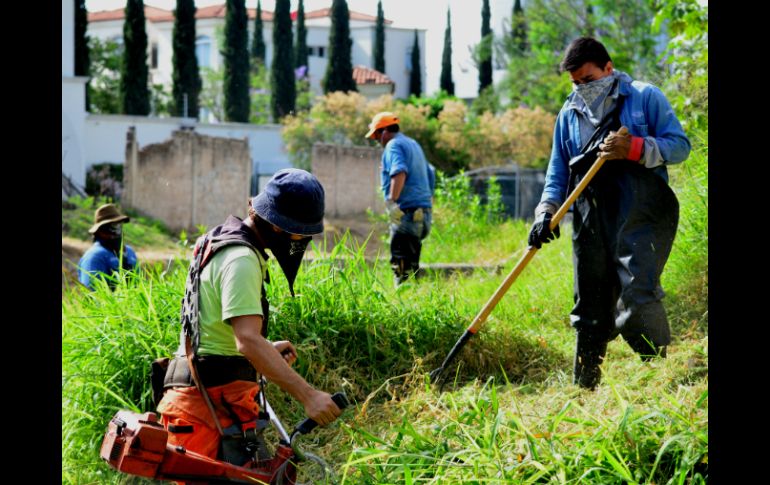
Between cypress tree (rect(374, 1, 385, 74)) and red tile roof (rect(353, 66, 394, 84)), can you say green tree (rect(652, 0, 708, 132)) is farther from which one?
cypress tree (rect(374, 1, 385, 74))

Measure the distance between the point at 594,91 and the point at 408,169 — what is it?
129 inches

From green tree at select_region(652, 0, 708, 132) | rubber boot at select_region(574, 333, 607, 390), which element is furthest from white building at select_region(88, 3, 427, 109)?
rubber boot at select_region(574, 333, 607, 390)

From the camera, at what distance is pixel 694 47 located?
858 cm

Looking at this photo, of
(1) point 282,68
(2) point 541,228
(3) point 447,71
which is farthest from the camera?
(3) point 447,71

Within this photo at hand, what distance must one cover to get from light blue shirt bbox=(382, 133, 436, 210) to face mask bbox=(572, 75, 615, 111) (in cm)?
313

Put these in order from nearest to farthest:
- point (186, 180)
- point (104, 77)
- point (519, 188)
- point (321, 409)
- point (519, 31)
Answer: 1. point (321, 409)
2. point (519, 188)
3. point (186, 180)
4. point (519, 31)
5. point (104, 77)

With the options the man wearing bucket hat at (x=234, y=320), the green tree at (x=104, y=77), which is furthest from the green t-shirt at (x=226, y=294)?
the green tree at (x=104, y=77)

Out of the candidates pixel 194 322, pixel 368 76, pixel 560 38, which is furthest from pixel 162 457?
pixel 368 76

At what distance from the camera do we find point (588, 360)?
481 centimetres

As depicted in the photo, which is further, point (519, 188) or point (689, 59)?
point (519, 188)

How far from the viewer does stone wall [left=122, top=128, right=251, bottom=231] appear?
19641mm

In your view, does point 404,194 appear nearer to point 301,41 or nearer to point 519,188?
point 519,188
